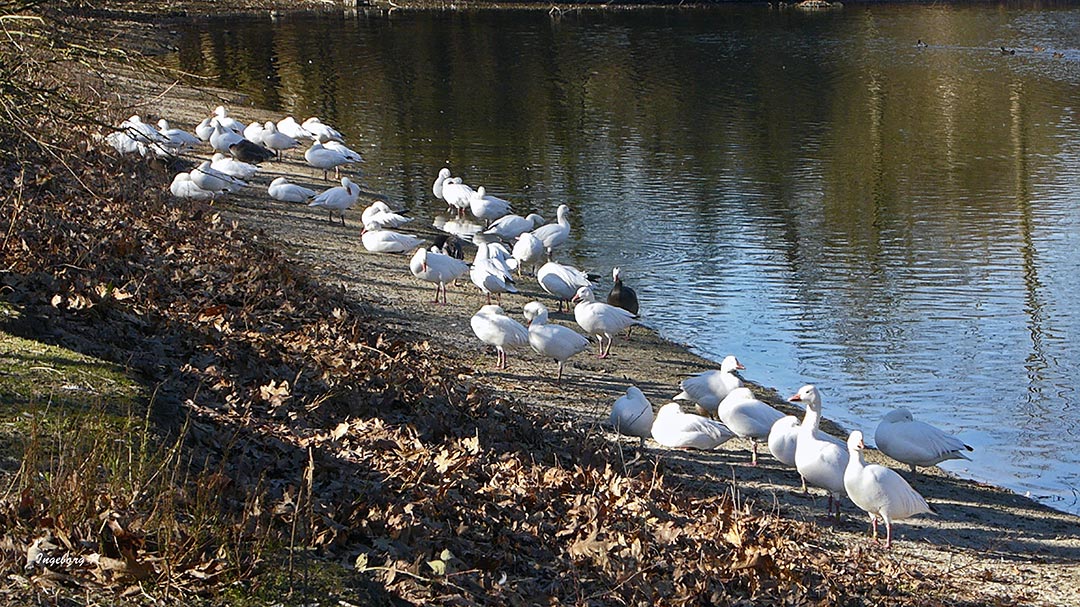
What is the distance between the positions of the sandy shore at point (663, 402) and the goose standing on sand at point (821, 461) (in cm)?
26

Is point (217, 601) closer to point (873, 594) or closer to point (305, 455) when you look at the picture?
point (305, 455)

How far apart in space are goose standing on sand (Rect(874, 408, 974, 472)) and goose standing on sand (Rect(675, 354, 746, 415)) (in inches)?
60.7

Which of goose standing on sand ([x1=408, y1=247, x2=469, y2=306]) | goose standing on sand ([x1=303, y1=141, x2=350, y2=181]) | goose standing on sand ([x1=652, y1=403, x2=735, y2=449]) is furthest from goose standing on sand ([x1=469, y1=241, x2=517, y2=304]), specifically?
goose standing on sand ([x1=303, y1=141, x2=350, y2=181])

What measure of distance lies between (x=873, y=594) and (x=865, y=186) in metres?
18.0

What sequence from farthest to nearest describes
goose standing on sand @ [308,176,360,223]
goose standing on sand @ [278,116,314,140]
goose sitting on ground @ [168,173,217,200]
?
1. goose standing on sand @ [278,116,314,140]
2. goose standing on sand @ [308,176,360,223]
3. goose sitting on ground @ [168,173,217,200]

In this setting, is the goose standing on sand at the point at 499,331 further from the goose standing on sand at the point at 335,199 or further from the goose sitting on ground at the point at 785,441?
the goose standing on sand at the point at 335,199

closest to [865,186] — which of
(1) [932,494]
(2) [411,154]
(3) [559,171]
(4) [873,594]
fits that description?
(3) [559,171]

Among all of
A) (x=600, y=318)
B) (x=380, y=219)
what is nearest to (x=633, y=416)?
(x=600, y=318)

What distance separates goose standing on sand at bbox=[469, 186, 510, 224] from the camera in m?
18.8

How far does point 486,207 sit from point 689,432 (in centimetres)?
991

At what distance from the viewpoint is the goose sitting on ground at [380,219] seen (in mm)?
17078

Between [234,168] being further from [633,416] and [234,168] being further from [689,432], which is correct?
[689,432]

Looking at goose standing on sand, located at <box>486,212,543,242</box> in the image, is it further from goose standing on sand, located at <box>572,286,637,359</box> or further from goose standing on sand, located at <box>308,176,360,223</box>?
goose standing on sand, located at <box>572,286,637,359</box>

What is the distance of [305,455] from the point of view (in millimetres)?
6285
